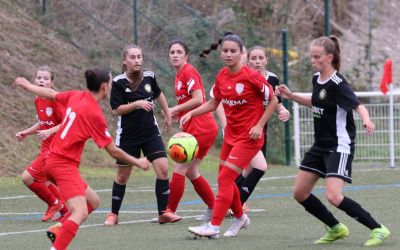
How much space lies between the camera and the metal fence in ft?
69.0

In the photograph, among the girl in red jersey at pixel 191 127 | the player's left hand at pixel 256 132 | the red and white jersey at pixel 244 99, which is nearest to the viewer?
the player's left hand at pixel 256 132

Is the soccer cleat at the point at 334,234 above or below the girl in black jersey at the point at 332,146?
below

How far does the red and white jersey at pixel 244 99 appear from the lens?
10.2 m

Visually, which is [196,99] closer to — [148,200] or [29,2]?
[148,200]

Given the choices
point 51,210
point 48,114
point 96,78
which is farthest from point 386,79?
point 96,78

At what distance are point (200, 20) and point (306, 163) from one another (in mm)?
14363

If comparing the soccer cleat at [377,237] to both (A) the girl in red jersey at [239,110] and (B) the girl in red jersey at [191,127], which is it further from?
(B) the girl in red jersey at [191,127]

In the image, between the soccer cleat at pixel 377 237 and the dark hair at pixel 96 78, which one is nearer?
the dark hair at pixel 96 78

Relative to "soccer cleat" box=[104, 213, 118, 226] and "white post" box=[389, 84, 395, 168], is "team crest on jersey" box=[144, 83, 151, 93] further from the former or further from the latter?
"white post" box=[389, 84, 395, 168]

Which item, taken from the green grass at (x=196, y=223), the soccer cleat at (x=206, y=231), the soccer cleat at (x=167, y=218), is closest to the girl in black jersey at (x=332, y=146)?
the green grass at (x=196, y=223)

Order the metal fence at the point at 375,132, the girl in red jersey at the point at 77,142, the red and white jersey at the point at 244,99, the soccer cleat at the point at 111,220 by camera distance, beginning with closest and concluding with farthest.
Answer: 1. the girl in red jersey at the point at 77,142
2. the red and white jersey at the point at 244,99
3. the soccer cleat at the point at 111,220
4. the metal fence at the point at 375,132

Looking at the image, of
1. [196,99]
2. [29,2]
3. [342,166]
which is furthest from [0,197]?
[29,2]

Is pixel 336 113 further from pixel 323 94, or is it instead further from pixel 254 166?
pixel 254 166

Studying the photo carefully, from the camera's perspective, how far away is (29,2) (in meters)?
23.5
